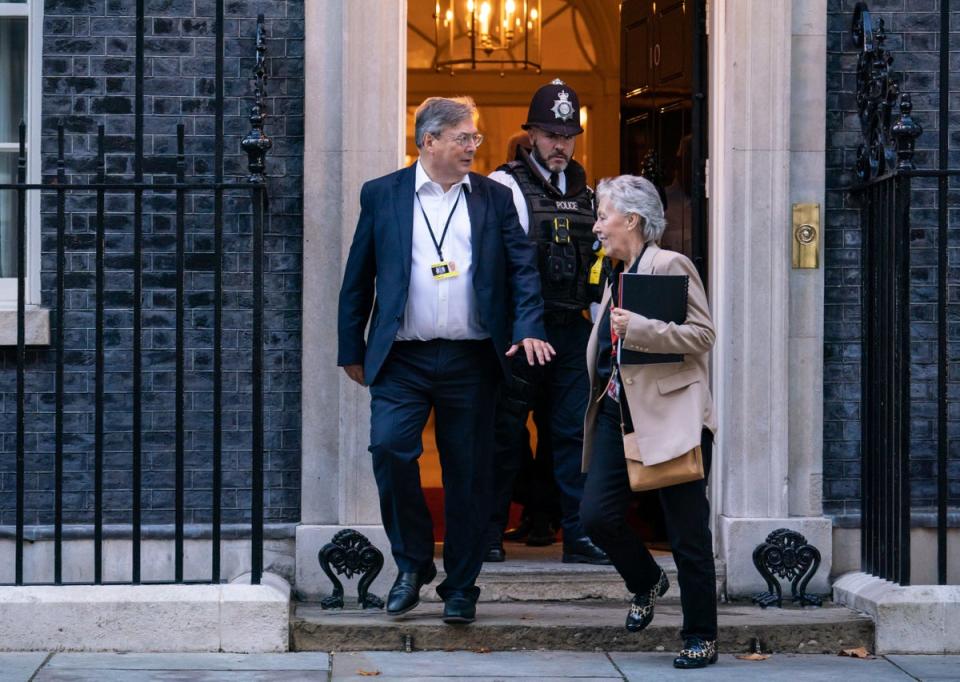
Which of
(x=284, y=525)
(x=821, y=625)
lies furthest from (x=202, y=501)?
(x=821, y=625)

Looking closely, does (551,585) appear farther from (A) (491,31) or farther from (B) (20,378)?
(A) (491,31)

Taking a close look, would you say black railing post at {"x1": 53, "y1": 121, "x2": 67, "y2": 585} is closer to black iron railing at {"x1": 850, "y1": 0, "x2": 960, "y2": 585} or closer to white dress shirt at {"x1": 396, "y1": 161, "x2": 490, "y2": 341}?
white dress shirt at {"x1": 396, "y1": 161, "x2": 490, "y2": 341}

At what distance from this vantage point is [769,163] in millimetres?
6918

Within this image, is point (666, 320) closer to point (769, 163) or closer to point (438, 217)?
point (438, 217)

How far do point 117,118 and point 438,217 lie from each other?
1.62 meters

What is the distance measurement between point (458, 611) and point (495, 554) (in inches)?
39.2

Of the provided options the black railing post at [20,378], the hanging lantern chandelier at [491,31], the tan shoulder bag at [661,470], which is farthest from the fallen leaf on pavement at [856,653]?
the hanging lantern chandelier at [491,31]

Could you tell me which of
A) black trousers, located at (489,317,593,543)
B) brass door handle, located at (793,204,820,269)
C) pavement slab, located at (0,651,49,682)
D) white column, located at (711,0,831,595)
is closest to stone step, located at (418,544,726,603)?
black trousers, located at (489,317,593,543)

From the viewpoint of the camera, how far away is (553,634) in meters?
6.36

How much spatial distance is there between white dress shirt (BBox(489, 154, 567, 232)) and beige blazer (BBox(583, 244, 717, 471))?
1193 mm

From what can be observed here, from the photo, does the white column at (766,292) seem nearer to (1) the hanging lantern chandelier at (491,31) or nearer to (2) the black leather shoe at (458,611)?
(2) the black leather shoe at (458,611)

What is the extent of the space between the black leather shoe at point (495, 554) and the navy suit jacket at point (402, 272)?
129cm

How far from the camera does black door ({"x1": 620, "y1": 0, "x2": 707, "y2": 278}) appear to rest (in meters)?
7.27

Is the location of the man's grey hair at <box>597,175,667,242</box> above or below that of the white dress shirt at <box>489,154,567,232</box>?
below
